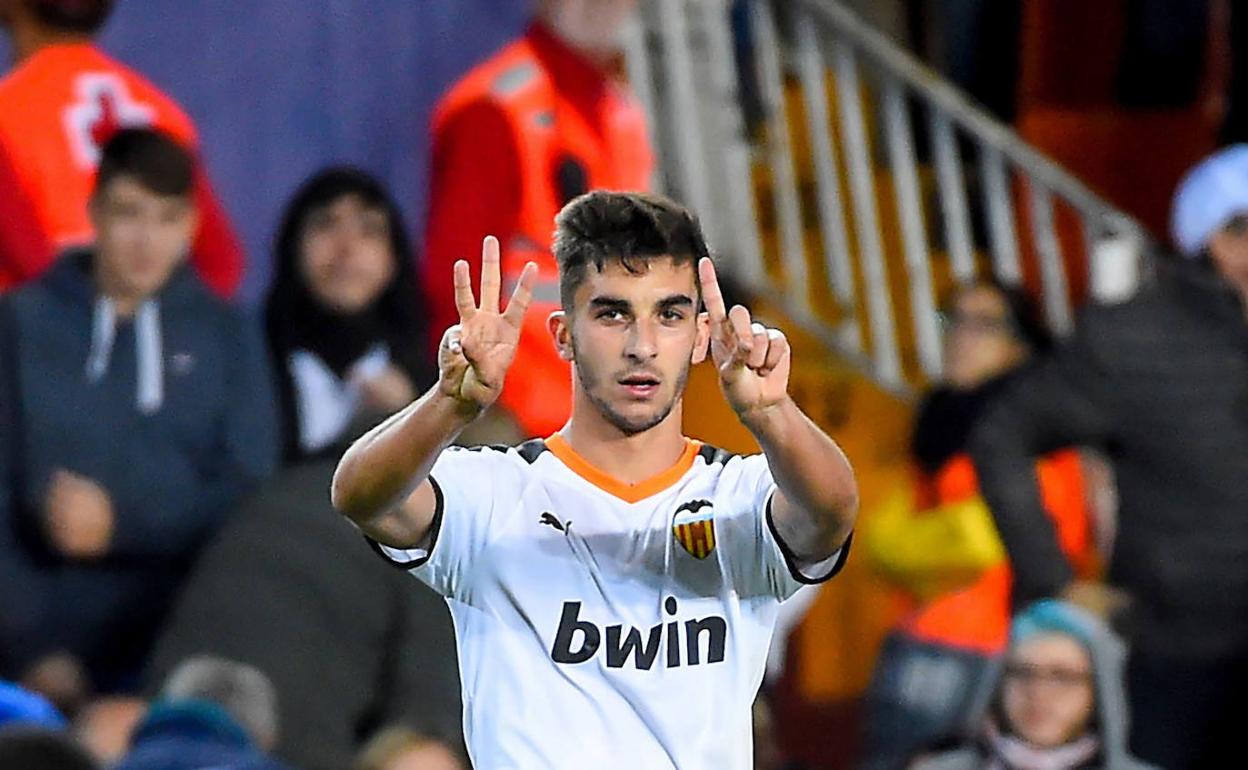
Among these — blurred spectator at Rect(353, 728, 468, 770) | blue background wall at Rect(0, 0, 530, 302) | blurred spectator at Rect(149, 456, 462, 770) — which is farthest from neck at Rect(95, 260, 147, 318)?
blurred spectator at Rect(353, 728, 468, 770)

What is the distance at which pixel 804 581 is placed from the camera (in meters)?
3.88

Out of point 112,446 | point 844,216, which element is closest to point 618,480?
point 112,446

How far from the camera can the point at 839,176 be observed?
938 centimetres

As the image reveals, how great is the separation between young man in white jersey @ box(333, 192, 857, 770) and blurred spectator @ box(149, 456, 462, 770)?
2.38 m

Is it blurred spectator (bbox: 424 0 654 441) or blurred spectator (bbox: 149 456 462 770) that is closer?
blurred spectator (bbox: 149 456 462 770)

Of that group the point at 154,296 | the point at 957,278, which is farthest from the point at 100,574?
the point at 957,278

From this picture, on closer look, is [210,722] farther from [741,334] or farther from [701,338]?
[741,334]

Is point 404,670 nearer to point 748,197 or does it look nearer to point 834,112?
point 748,197

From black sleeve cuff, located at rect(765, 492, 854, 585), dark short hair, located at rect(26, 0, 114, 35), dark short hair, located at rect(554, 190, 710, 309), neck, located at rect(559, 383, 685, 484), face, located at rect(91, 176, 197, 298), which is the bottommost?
black sleeve cuff, located at rect(765, 492, 854, 585)

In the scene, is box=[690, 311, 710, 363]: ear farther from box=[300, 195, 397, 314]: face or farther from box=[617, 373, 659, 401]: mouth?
box=[300, 195, 397, 314]: face

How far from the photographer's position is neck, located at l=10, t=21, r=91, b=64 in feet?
21.2

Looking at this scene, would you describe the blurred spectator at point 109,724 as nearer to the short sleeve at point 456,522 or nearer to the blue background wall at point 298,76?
the blue background wall at point 298,76

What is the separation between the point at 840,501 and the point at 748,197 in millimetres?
5105

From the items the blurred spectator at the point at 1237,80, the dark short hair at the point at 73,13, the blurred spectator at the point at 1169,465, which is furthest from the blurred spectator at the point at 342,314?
the blurred spectator at the point at 1237,80
